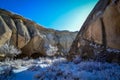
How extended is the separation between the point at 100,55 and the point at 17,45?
2041 cm

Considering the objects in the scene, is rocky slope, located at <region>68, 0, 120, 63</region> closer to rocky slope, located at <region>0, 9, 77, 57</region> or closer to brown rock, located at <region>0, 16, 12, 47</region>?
brown rock, located at <region>0, 16, 12, 47</region>

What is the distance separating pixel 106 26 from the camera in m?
11.6

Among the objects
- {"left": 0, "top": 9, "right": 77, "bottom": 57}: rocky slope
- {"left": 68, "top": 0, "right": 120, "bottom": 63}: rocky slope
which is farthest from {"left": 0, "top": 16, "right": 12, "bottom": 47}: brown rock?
{"left": 68, "top": 0, "right": 120, "bottom": 63}: rocky slope

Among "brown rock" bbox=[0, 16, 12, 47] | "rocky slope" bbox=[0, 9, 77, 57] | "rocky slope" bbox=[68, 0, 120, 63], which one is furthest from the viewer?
"rocky slope" bbox=[0, 9, 77, 57]

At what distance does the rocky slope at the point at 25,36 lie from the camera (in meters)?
26.4

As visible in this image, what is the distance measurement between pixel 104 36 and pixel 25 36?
21.2m

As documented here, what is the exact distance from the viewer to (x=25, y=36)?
30594mm

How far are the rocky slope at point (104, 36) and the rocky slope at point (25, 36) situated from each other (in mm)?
15148

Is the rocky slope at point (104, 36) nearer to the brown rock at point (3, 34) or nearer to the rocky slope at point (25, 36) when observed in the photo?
the brown rock at point (3, 34)

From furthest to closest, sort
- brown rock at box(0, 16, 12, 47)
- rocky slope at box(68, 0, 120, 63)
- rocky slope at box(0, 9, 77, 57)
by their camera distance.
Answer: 1. rocky slope at box(0, 9, 77, 57)
2. brown rock at box(0, 16, 12, 47)
3. rocky slope at box(68, 0, 120, 63)

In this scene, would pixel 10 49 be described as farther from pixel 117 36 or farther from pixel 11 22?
pixel 117 36

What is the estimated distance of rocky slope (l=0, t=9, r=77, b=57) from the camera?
2642 cm

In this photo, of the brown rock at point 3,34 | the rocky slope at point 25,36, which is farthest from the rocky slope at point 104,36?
the rocky slope at point 25,36

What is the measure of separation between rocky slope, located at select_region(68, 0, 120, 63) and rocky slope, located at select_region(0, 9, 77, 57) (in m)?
15.1
